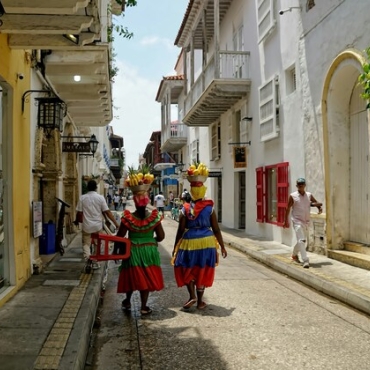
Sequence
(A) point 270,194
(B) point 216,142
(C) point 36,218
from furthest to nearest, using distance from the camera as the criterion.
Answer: (B) point 216,142 → (A) point 270,194 → (C) point 36,218

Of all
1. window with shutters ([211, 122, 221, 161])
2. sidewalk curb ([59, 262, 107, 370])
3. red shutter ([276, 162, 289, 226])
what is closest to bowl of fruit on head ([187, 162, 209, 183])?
sidewalk curb ([59, 262, 107, 370])

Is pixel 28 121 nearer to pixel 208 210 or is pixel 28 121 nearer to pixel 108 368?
pixel 208 210

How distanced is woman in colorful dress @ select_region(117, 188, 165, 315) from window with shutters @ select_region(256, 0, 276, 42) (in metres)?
8.70

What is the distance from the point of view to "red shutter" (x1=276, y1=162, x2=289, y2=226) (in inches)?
477

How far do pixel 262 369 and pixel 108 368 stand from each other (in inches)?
54.0

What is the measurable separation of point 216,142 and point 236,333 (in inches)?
628

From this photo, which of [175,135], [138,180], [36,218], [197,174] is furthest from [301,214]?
[175,135]

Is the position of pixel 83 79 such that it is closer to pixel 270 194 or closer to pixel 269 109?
pixel 269 109

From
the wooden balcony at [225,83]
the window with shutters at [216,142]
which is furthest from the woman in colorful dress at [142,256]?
the window with shutters at [216,142]

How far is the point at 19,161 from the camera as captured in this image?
271 inches

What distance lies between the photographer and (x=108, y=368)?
426 centimetres

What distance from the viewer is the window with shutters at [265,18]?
1285 centimetres

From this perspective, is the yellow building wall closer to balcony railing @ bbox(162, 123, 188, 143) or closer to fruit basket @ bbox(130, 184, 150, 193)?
fruit basket @ bbox(130, 184, 150, 193)

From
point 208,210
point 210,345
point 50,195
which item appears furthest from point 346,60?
point 50,195
